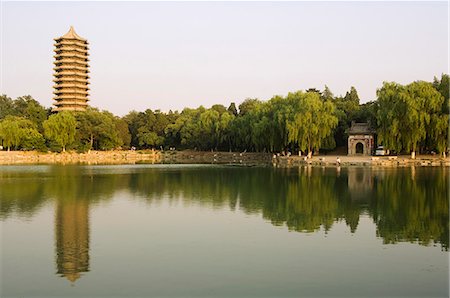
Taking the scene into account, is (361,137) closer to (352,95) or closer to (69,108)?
(352,95)

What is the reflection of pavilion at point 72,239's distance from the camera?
31.0 ft

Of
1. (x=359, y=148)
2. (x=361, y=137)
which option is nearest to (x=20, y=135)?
(x=359, y=148)

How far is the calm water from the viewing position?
8422 mm

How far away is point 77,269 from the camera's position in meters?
9.39

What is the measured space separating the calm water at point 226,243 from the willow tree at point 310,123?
70.4 feet

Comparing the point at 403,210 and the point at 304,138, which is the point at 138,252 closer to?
the point at 403,210

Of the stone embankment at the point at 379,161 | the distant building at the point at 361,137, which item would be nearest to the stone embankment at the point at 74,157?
the stone embankment at the point at 379,161

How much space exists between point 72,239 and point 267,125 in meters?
37.0

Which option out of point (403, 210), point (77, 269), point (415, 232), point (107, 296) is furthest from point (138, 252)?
point (403, 210)

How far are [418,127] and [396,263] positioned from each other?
93.0 ft

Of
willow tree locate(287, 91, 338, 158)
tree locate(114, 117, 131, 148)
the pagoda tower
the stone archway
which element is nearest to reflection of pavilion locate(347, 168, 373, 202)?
willow tree locate(287, 91, 338, 158)

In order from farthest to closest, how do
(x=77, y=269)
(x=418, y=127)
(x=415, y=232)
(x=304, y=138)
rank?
1. (x=304, y=138)
2. (x=418, y=127)
3. (x=415, y=232)
4. (x=77, y=269)

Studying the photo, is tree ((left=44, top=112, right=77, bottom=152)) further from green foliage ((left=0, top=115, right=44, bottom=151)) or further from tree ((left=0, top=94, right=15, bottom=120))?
tree ((left=0, top=94, right=15, bottom=120))

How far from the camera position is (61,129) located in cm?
5888
